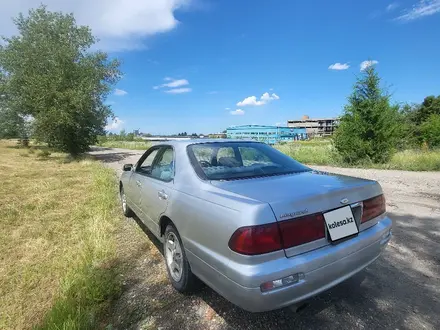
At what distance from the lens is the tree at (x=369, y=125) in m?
12.5

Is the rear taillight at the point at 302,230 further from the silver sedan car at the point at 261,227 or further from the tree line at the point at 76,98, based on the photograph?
the tree line at the point at 76,98

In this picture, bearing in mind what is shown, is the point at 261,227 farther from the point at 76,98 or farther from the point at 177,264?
the point at 76,98

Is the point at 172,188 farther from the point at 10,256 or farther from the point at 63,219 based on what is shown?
the point at 63,219

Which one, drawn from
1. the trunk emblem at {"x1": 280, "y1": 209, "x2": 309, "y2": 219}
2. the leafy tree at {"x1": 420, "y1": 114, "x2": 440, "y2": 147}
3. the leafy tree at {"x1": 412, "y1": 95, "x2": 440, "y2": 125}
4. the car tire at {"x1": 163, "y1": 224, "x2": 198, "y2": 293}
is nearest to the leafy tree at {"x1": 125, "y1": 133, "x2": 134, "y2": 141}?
the leafy tree at {"x1": 412, "y1": 95, "x2": 440, "y2": 125}

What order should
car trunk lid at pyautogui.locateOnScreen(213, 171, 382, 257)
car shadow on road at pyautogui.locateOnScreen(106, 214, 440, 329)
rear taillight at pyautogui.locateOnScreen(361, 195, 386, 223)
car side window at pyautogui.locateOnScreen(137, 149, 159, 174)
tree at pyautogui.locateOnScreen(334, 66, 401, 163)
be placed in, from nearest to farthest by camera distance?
car trunk lid at pyautogui.locateOnScreen(213, 171, 382, 257) < car shadow on road at pyautogui.locateOnScreen(106, 214, 440, 329) < rear taillight at pyautogui.locateOnScreen(361, 195, 386, 223) < car side window at pyautogui.locateOnScreen(137, 149, 159, 174) < tree at pyautogui.locateOnScreen(334, 66, 401, 163)

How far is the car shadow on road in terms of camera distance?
2234mm

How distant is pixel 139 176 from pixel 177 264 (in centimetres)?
167

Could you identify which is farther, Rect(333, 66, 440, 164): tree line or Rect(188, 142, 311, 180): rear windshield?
Rect(333, 66, 440, 164): tree line

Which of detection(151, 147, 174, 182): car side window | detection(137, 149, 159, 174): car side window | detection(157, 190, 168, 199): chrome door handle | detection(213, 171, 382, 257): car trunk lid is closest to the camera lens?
detection(213, 171, 382, 257): car trunk lid

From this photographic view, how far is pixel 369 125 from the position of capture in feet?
41.7

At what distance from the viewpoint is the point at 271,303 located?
1.78 meters

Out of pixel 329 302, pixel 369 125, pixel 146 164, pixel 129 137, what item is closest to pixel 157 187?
pixel 146 164

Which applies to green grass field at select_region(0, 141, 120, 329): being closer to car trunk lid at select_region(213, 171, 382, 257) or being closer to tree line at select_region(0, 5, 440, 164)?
car trunk lid at select_region(213, 171, 382, 257)

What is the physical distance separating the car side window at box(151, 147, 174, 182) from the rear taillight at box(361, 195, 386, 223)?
187 cm
